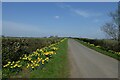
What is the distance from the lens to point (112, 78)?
9.57 metres

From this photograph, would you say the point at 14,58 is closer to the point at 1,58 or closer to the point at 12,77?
the point at 1,58

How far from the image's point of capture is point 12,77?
8.84 m

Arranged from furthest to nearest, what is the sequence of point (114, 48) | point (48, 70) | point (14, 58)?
point (114, 48) < point (14, 58) < point (48, 70)

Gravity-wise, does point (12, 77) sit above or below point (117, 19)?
below

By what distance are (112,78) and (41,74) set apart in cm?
296

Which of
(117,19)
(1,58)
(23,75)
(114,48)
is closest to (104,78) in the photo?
(23,75)

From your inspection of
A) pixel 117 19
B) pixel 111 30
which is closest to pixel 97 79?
pixel 117 19

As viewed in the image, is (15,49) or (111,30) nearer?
(15,49)

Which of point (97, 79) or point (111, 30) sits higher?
point (111, 30)

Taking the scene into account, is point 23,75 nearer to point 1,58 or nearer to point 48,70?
point 48,70

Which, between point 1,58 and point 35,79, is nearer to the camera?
point 35,79

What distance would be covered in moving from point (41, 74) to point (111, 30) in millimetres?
38851

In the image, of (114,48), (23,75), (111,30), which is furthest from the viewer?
(111,30)

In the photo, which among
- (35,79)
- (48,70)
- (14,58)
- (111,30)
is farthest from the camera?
(111,30)
